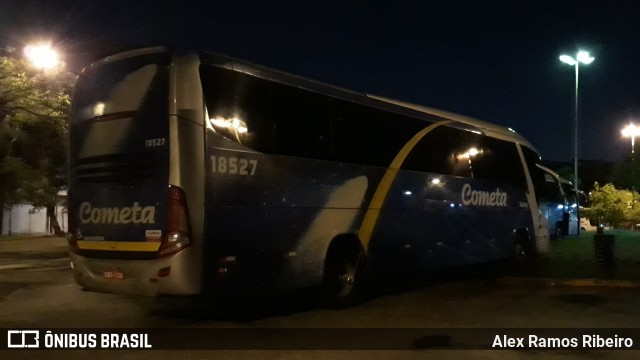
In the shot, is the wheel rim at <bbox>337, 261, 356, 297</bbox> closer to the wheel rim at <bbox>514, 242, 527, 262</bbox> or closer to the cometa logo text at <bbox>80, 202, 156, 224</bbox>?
the cometa logo text at <bbox>80, 202, 156, 224</bbox>

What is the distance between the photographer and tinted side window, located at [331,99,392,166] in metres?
11.4

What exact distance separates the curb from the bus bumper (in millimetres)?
8091

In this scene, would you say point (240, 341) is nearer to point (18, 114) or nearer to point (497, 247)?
point (497, 247)

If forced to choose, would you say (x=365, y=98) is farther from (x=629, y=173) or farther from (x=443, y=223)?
(x=629, y=173)

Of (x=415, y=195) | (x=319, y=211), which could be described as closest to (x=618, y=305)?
(x=415, y=195)

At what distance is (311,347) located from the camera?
8148 millimetres

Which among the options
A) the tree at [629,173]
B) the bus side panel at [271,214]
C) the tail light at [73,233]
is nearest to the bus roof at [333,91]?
the bus side panel at [271,214]

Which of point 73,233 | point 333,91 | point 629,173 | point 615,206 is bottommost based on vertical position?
point 73,233

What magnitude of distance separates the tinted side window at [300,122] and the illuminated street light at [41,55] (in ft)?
54.6

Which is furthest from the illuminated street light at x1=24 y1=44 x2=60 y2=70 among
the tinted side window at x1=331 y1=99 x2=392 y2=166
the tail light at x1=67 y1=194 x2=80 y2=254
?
the tinted side window at x1=331 y1=99 x2=392 y2=166

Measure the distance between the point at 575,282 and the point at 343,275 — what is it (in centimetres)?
548

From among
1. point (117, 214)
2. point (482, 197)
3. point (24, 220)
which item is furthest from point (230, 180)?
point (24, 220)

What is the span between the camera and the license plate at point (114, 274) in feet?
29.8

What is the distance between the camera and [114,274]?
916 cm
